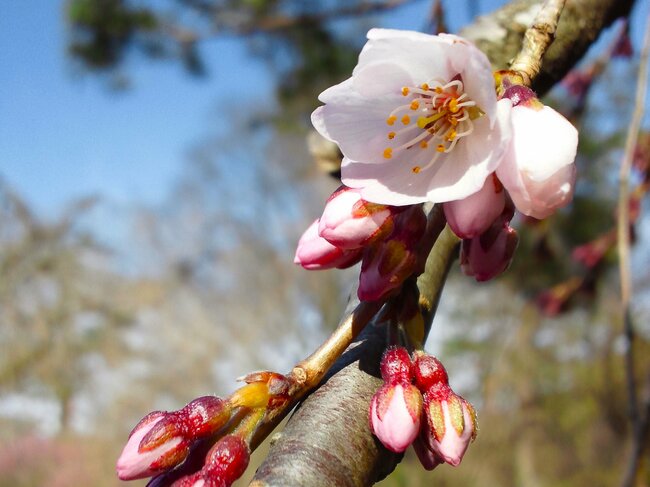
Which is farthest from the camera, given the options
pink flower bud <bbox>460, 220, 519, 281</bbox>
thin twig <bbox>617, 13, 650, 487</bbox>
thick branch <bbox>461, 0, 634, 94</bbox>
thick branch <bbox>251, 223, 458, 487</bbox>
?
thin twig <bbox>617, 13, 650, 487</bbox>

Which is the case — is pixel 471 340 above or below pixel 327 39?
below

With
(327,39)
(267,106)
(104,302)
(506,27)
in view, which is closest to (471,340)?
(267,106)

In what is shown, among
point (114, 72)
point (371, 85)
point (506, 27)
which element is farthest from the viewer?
point (114, 72)

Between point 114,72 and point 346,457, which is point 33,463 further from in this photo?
point 346,457

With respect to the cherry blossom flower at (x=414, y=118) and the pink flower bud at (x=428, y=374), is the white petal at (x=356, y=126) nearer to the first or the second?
the cherry blossom flower at (x=414, y=118)

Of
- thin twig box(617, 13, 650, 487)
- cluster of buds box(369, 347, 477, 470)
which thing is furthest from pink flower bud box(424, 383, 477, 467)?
thin twig box(617, 13, 650, 487)

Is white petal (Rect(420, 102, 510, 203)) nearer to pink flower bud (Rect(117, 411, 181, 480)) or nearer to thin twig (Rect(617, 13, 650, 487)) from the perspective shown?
pink flower bud (Rect(117, 411, 181, 480))

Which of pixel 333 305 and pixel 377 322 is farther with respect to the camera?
pixel 333 305

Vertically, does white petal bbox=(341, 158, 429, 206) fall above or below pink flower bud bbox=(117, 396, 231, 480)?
above
